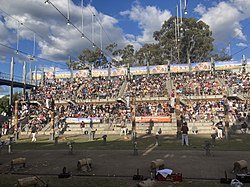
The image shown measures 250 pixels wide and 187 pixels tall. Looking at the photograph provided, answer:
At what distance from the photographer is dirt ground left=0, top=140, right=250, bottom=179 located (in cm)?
1052

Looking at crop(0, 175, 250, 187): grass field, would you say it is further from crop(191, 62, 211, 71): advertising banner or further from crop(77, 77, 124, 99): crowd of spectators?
crop(191, 62, 211, 71): advertising banner

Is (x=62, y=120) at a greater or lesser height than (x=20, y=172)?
greater

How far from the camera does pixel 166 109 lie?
30625 millimetres

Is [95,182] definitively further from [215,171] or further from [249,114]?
[249,114]

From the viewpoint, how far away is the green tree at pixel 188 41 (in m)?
64.3

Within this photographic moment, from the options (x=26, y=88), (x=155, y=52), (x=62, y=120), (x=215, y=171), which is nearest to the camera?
(x=215, y=171)

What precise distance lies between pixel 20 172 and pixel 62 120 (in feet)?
64.7

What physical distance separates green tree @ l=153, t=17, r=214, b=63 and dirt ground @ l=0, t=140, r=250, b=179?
52004 mm

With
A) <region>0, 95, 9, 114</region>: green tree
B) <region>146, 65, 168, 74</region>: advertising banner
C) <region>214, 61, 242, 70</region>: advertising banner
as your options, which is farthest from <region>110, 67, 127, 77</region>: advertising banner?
<region>0, 95, 9, 114</region>: green tree

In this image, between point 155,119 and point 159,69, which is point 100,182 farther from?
point 159,69

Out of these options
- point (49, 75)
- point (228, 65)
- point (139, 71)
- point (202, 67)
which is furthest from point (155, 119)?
point (49, 75)

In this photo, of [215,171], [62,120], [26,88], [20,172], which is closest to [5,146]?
[20,172]

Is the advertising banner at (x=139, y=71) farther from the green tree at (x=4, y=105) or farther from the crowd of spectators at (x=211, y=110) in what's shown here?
the green tree at (x=4, y=105)

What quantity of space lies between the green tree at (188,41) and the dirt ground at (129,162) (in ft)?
171
